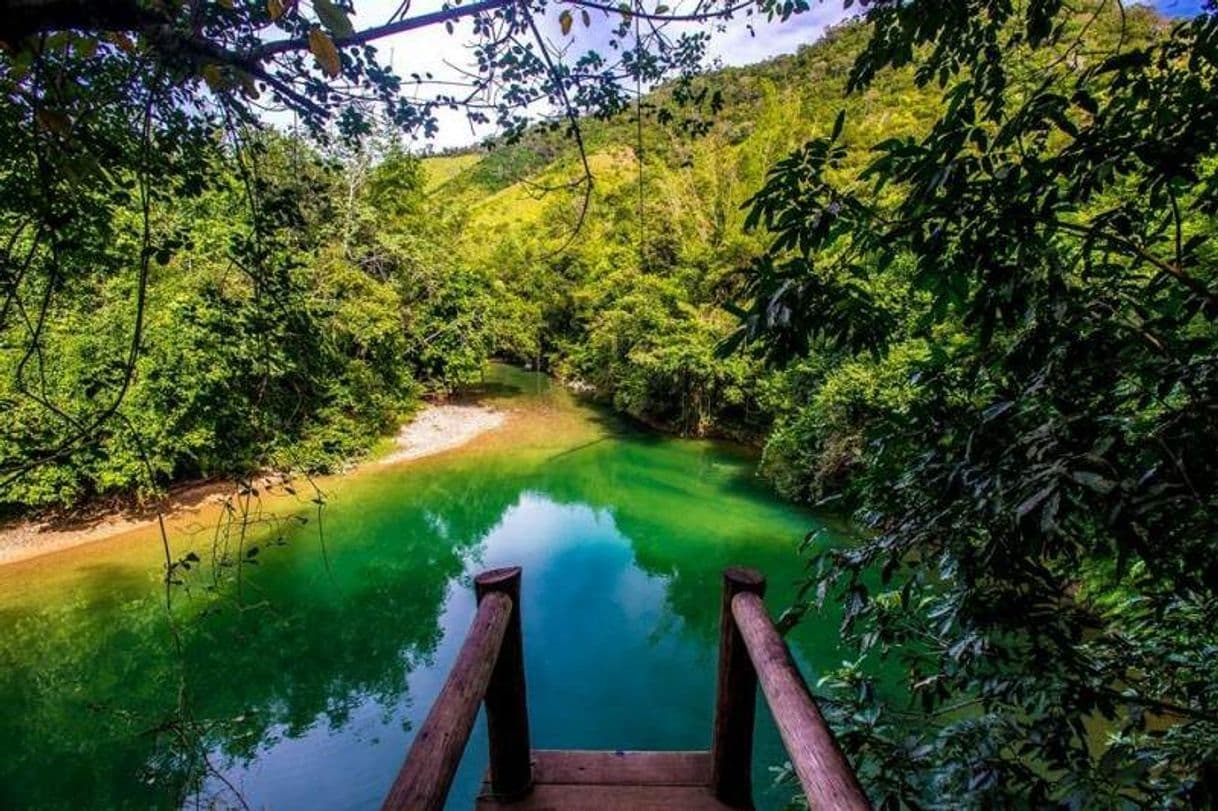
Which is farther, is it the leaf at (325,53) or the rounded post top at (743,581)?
the rounded post top at (743,581)

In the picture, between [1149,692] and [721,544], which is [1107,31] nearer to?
[1149,692]

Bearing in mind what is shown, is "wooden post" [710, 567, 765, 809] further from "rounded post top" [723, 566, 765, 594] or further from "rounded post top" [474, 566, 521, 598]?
"rounded post top" [474, 566, 521, 598]

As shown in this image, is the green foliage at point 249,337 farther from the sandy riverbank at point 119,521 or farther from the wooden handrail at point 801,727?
the wooden handrail at point 801,727

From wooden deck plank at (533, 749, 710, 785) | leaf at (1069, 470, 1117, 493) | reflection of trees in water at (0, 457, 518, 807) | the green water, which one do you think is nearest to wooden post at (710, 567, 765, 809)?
wooden deck plank at (533, 749, 710, 785)

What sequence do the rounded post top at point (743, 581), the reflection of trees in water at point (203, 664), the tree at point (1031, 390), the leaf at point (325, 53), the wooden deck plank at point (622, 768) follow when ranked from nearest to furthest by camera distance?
the leaf at point (325, 53)
the tree at point (1031, 390)
the rounded post top at point (743, 581)
the wooden deck plank at point (622, 768)
the reflection of trees in water at point (203, 664)

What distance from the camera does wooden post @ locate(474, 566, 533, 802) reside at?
6.12ft

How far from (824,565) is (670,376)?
42.1ft

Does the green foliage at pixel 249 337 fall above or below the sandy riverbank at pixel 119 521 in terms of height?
above


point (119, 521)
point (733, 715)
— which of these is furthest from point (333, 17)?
point (119, 521)

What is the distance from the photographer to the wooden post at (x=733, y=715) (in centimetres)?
187

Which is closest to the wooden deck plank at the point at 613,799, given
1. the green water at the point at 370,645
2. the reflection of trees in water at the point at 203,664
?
the green water at the point at 370,645

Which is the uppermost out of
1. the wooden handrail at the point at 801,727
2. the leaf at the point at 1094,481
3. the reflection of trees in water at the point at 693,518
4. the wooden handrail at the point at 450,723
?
the leaf at the point at 1094,481

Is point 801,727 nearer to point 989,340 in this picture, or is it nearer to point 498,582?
point 989,340

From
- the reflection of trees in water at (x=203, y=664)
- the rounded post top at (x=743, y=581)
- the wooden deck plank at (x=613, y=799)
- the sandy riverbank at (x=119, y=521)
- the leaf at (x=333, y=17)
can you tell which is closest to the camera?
the leaf at (x=333, y=17)
